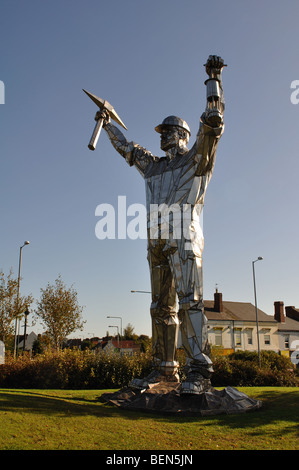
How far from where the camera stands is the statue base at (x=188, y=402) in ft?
22.5

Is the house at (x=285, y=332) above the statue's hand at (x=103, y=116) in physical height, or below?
below

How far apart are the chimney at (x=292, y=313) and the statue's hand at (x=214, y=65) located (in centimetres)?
→ 5345

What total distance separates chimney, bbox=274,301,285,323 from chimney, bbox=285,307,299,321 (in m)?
7.01

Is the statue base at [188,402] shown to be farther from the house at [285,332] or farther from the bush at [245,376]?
the house at [285,332]

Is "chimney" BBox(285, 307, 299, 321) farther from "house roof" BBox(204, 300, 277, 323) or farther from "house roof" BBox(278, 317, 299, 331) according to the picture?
"house roof" BBox(204, 300, 277, 323)

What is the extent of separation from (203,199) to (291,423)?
4.58 meters

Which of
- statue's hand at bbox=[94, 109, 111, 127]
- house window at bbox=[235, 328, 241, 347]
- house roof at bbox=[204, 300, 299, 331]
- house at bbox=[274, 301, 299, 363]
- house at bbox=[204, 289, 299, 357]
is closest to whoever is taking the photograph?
statue's hand at bbox=[94, 109, 111, 127]

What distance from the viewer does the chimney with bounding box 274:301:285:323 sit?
49.2m

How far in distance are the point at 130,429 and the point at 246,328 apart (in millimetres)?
42218

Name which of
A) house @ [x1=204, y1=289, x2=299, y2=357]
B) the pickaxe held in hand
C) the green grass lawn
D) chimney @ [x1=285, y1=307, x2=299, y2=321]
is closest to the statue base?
the green grass lawn

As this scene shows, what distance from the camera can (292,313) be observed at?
56219mm

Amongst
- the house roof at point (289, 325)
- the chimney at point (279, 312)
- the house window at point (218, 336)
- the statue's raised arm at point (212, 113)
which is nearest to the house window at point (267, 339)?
the house roof at point (289, 325)
